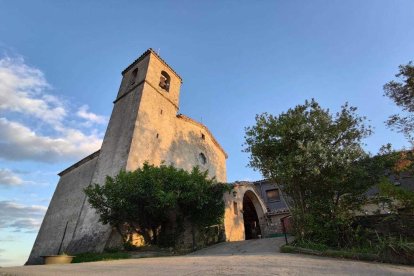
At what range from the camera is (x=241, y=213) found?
16609 mm

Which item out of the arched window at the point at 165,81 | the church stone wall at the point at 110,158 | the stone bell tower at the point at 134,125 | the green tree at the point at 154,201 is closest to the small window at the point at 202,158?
the stone bell tower at the point at 134,125

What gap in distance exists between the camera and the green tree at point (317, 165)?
432 inches

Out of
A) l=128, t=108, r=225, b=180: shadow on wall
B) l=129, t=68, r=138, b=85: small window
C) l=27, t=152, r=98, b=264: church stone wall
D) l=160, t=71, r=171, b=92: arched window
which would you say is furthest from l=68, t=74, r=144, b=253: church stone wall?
l=160, t=71, r=171, b=92: arched window

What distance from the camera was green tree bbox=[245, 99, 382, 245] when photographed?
11.0 metres

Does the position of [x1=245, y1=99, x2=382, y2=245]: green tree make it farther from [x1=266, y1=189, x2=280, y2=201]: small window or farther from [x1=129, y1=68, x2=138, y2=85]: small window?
[x1=266, y1=189, x2=280, y2=201]: small window

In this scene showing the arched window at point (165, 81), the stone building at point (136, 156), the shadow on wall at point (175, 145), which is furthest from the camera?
the arched window at point (165, 81)

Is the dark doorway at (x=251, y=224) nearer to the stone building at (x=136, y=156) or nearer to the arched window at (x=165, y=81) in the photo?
the stone building at (x=136, y=156)

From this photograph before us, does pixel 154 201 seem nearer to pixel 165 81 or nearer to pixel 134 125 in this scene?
pixel 134 125

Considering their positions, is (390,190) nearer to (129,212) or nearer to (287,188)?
(287,188)

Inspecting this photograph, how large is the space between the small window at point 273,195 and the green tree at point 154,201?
16.3 meters

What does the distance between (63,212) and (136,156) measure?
30.0 ft

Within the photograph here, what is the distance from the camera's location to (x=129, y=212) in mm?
12766

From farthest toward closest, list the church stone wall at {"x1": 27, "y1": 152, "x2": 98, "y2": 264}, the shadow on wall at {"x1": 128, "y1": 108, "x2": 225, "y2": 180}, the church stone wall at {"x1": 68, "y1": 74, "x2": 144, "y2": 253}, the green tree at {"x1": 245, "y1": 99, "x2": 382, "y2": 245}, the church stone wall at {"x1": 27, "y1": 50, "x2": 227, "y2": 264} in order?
the church stone wall at {"x1": 27, "y1": 152, "x2": 98, "y2": 264} → the shadow on wall at {"x1": 128, "y1": 108, "x2": 225, "y2": 180} → the church stone wall at {"x1": 27, "y1": 50, "x2": 227, "y2": 264} → the church stone wall at {"x1": 68, "y1": 74, "x2": 144, "y2": 253} → the green tree at {"x1": 245, "y1": 99, "x2": 382, "y2": 245}

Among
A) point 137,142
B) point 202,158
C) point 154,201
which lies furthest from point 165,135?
point 154,201
